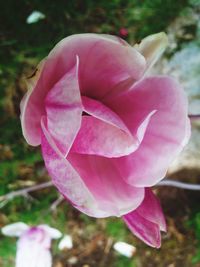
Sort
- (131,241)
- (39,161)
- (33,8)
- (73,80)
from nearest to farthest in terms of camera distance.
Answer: (73,80)
(33,8)
(39,161)
(131,241)

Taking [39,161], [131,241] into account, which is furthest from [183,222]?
A: [39,161]

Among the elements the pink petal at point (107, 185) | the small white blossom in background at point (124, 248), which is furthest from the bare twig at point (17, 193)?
the pink petal at point (107, 185)

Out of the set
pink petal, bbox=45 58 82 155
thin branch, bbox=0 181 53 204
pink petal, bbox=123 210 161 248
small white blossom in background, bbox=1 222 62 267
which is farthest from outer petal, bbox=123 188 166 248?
thin branch, bbox=0 181 53 204

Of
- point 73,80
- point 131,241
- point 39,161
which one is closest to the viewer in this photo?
point 73,80

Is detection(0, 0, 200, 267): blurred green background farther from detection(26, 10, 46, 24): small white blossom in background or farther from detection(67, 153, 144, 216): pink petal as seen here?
detection(67, 153, 144, 216): pink petal

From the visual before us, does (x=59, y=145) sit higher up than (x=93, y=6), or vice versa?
(x=59, y=145)

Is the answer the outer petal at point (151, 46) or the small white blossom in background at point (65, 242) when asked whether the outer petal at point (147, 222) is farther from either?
the small white blossom in background at point (65, 242)

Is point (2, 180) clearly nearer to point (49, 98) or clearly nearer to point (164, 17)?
point (164, 17)

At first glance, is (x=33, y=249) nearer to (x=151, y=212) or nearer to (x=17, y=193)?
(x=17, y=193)
